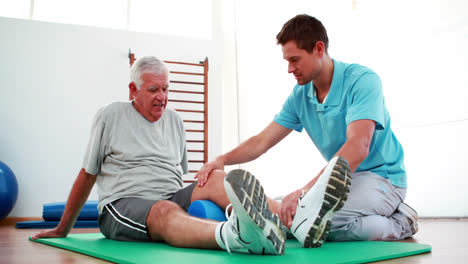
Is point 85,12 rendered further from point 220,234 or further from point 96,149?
point 220,234

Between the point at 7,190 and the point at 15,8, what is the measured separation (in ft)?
7.28

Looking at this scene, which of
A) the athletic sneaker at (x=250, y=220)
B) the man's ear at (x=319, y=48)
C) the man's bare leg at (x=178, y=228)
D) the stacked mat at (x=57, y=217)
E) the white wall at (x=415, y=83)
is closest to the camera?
the athletic sneaker at (x=250, y=220)

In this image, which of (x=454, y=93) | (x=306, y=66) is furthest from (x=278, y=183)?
(x=306, y=66)

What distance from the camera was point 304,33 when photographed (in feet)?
6.23

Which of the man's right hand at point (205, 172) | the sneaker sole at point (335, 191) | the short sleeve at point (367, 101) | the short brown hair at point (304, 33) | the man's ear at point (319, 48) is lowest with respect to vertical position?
the sneaker sole at point (335, 191)

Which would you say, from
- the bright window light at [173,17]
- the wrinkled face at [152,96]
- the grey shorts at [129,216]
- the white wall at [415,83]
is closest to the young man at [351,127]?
the grey shorts at [129,216]

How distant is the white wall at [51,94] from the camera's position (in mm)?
4691

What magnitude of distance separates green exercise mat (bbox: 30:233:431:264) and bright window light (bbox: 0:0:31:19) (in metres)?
4.20

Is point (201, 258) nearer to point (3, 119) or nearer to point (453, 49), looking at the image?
point (453, 49)

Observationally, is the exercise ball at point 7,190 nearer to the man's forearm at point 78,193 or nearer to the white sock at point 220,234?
the man's forearm at point 78,193

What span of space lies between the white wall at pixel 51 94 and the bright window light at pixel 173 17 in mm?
376

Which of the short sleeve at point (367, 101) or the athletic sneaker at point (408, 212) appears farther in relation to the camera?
the athletic sneaker at point (408, 212)

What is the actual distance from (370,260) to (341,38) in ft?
11.3

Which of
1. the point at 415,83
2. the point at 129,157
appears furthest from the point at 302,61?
the point at 415,83
